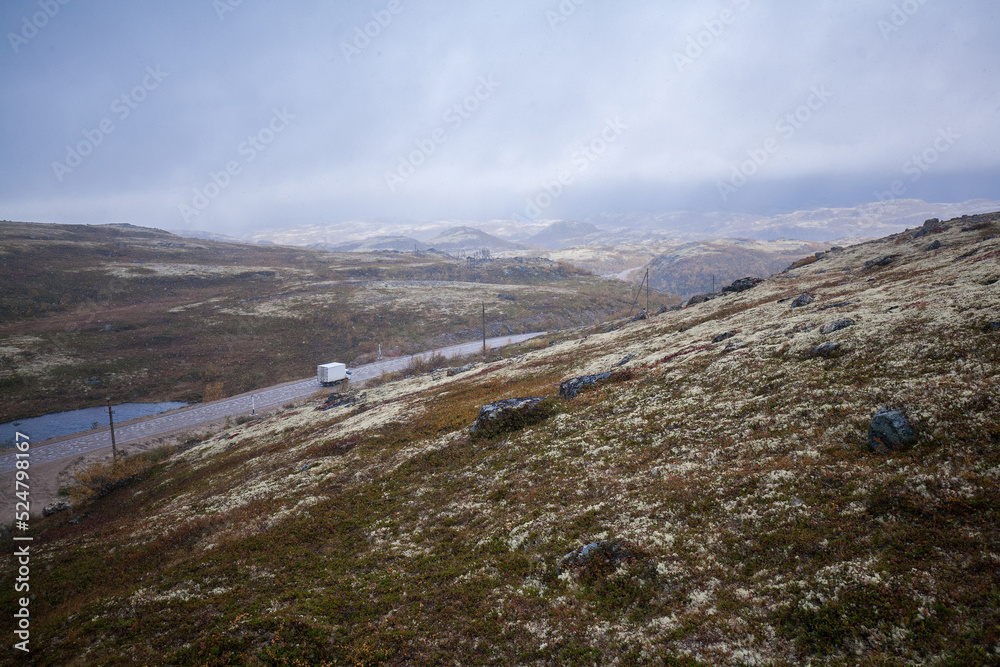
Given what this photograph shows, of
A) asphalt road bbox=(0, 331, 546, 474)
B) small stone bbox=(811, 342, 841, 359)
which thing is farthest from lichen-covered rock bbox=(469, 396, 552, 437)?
asphalt road bbox=(0, 331, 546, 474)

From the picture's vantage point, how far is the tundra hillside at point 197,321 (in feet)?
318

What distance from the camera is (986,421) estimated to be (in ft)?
50.4

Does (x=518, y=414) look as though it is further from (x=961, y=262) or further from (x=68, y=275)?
(x=68, y=275)

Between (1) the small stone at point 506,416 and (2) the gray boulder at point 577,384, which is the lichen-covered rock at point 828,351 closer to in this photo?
(2) the gray boulder at point 577,384

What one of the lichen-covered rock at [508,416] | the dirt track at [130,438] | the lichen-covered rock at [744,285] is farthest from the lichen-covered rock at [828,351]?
the dirt track at [130,438]

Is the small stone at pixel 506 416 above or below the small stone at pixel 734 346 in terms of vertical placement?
below

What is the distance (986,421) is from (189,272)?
243315mm

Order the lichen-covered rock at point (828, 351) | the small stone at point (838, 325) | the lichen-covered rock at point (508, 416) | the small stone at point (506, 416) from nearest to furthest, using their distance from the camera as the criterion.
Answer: the lichen-covered rock at point (828, 351) < the small stone at point (838, 325) < the lichen-covered rock at point (508, 416) < the small stone at point (506, 416)

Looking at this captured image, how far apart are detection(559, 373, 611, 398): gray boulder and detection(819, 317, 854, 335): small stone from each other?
17.1 meters

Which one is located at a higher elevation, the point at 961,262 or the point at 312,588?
the point at 961,262

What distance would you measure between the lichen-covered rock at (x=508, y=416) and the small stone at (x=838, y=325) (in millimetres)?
22281

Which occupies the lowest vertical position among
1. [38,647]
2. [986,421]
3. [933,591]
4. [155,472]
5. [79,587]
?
[155,472]

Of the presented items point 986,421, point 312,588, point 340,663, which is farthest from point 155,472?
point 986,421

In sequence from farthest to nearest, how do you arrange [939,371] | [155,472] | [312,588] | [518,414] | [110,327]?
[110,327] → [155,472] → [518,414] → [939,371] → [312,588]
